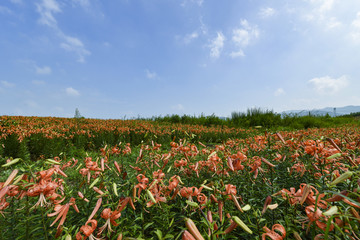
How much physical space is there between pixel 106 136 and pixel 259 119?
11.4m

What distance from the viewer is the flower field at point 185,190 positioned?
3.43 feet

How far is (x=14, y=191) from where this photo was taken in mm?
1152

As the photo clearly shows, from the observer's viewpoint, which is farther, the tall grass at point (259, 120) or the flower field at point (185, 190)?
the tall grass at point (259, 120)

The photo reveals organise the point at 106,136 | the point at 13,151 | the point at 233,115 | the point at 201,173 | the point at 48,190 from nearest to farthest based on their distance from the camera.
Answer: the point at 48,190, the point at 201,173, the point at 13,151, the point at 106,136, the point at 233,115

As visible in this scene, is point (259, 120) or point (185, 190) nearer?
point (185, 190)

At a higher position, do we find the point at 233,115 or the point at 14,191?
the point at 233,115

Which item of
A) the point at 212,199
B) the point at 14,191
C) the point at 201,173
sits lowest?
the point at 201,173

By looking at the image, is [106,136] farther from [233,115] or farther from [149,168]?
[233,115]

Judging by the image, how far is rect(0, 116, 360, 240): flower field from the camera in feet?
3.43

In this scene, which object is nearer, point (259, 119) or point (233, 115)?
point (259, 119)

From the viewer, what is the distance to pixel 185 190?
1.33 meters

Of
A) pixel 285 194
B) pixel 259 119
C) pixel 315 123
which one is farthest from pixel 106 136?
pixel 315 123

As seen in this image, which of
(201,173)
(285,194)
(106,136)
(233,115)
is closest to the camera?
(285,194)

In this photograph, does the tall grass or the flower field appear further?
the tall grass
